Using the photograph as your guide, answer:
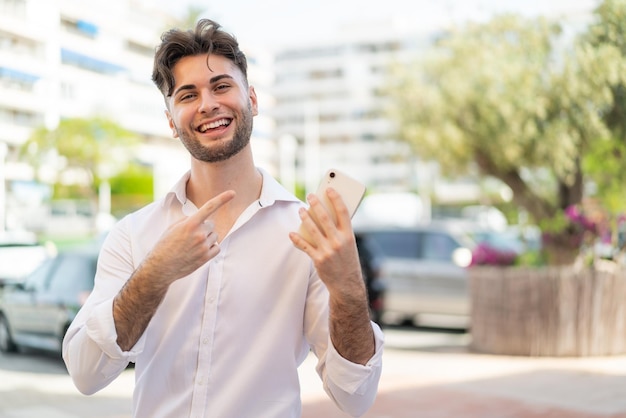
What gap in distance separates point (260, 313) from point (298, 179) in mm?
88948

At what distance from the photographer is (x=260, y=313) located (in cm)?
200

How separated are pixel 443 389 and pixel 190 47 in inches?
253

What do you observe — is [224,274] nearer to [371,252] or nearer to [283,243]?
[283,243]

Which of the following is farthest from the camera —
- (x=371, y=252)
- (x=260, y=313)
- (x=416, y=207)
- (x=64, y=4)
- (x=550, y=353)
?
(x=64, y=4)

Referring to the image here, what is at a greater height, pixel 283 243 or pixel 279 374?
pixel 283 243

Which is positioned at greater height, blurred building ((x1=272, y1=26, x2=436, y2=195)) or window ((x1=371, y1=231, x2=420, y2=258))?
blurred building ((x1=272, y1=26, x2=436, y2=195))

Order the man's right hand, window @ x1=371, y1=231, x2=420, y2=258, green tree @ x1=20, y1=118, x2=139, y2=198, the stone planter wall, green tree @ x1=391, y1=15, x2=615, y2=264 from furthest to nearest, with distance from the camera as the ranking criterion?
Result: green tree @ x1=20, y1=118, x2=139, y2=198 < window @ x1=371, y1=231, x2=420, y2=258 < green tree @ x1=391, y1=15, x2=615, y2=264 < the stone planter wall < the man's right hand

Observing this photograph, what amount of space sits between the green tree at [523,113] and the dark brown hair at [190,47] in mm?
8064

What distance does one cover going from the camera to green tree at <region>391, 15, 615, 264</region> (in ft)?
34.0

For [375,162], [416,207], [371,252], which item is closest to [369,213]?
[416,207]

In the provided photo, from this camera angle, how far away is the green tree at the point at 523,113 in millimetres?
10352

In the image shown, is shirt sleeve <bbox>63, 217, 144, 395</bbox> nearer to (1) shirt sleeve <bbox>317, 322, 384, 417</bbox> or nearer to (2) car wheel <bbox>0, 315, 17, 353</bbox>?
(1) shirt sleeve <bbox>317, 322, 384, 417</bbox>

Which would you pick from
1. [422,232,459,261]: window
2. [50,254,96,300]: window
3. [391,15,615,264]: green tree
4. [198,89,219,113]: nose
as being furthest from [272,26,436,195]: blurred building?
[198,89,219,113]: nose

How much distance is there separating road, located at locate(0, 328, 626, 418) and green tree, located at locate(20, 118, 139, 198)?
33.7m
